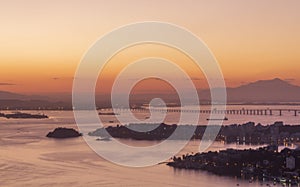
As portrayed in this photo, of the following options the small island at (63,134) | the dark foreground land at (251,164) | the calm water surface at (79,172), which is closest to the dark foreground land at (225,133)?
Answer: the small island at (63,134)

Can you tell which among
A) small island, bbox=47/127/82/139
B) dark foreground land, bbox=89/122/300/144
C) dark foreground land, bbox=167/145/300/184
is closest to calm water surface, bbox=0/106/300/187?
dark foreground land, bbox=167/145/300/184

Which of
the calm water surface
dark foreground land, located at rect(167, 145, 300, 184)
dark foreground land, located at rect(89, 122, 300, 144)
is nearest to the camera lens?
the calm water surface

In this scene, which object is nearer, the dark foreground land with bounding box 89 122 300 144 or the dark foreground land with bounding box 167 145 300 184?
the dark foreground land with bounding box 167 145 300 184

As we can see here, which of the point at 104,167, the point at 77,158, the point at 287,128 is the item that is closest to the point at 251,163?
the point at 104,167

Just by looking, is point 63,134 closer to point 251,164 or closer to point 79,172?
point 79,172

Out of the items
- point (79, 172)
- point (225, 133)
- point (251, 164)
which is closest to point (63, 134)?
point (225, 133)

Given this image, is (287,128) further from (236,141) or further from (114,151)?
(114,151)

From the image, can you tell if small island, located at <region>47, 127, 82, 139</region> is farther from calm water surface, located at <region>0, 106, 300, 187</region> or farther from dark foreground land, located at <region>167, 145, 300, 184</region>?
dark foreground land, located at <region>167, 145, 300, 184</region>

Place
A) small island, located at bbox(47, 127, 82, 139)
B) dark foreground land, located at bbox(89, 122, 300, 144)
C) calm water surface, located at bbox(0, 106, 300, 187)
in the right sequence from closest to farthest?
calm water surface, located at bbox(0, 106, 300, 187), dark foreground land, located at bbox(89, 122, 300, 144), small island, located at bbox(47, 127, 82, 139)
